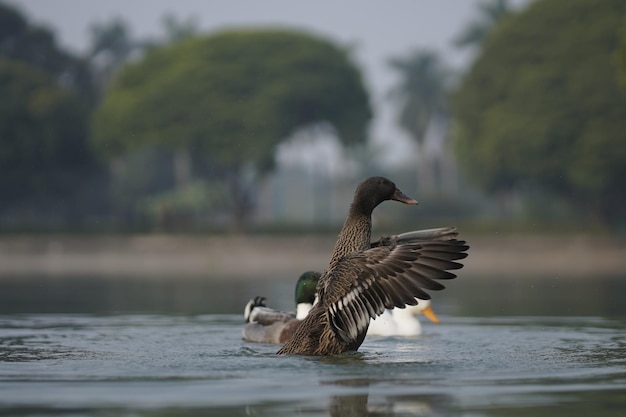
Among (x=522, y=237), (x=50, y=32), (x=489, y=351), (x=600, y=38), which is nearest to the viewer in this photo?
(x=489, y=351)

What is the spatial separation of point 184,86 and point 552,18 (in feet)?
65.7

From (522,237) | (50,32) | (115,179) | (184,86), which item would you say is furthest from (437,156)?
(522,237)

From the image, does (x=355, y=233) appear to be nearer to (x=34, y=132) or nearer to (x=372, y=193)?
(x=372, y=193)

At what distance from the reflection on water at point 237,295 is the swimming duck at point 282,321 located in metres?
5.06

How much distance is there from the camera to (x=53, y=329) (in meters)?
15.0

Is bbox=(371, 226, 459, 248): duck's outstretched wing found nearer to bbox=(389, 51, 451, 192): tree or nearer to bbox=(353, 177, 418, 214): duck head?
bbox=(353, 177, 418, 214): duck head

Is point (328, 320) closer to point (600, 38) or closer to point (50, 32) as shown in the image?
point (600, 38)

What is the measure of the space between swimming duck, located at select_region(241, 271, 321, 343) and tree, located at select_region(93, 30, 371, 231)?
54671mm

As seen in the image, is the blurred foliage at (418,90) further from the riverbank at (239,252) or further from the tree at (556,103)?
the riverbank at (239,252)

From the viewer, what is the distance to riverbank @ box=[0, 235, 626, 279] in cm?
4856

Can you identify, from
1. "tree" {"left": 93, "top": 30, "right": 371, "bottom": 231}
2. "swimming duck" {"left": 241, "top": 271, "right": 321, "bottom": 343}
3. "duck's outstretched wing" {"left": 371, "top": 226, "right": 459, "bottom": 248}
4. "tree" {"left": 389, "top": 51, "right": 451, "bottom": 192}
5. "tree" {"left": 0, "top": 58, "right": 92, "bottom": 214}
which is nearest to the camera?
"duck's outstretched wing" {"left": 371, "top": 226, "right": 459, "bottom": 248}

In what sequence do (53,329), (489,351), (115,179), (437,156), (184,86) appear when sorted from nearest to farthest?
(489,351) < (53,329) < (184,86) < (115,179) < (437,156)

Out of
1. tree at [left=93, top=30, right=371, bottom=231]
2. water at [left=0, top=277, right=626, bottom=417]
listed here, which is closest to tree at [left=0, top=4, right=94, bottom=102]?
tree at [left=93, top=30, right=371, bottom=231]

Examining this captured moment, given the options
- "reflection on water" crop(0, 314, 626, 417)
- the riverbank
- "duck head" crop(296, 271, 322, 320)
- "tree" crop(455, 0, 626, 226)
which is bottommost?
"reflection on water" crop(0, 314, 626, 417)
